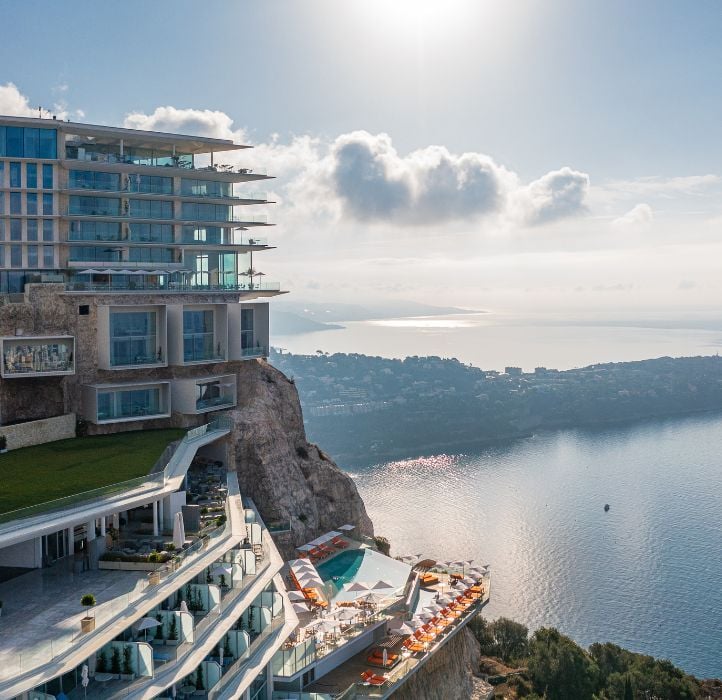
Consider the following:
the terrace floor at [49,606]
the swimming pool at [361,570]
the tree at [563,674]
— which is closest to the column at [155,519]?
the terrace floor at [49,606]

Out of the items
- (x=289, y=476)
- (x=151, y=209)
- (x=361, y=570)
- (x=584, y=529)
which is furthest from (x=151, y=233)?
(x=584, y=529)

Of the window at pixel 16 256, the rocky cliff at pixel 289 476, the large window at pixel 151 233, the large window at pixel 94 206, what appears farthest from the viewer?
the large window at pixel 151 233

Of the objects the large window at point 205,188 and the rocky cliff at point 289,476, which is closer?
the rocky cliff at point 289,476

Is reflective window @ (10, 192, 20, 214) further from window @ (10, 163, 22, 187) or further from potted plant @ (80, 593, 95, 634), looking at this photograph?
potted plant @ (80, 593, 95, 634)

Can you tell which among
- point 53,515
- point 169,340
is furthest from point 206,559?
point 169,340

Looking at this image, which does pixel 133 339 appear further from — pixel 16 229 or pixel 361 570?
pixel 361 570

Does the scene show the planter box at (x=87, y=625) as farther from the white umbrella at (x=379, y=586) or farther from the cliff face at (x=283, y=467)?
the cliff face at (x=283, y=467)

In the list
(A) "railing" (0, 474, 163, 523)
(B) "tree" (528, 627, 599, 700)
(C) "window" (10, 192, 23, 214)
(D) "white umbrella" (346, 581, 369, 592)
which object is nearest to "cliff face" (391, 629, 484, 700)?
(D) "white umbrella" (346, 581, 369, 592)
